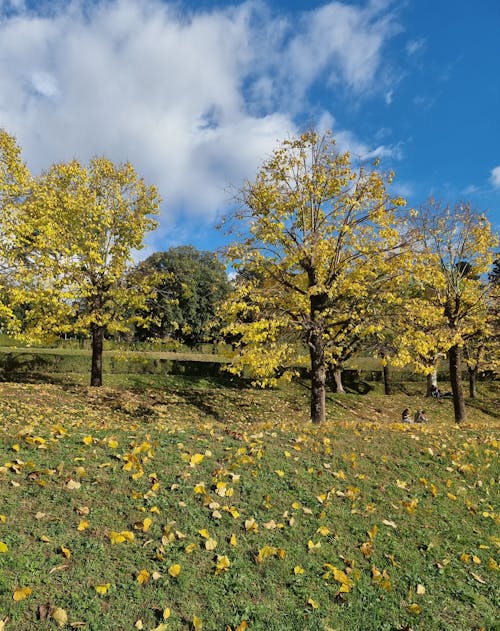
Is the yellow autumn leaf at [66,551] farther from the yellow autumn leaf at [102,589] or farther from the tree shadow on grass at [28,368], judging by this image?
the tree shadow on grass at [28,368]

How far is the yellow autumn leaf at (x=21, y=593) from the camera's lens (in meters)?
3.23

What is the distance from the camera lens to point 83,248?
14867mm

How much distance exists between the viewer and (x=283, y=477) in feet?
19.5

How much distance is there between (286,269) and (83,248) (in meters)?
7.59

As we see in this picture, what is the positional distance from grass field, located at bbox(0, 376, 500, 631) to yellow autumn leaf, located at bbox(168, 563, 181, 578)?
2cm

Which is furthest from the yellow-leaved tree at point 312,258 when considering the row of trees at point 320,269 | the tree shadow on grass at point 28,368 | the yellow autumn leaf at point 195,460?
the tree shadow on grass at point 28,368

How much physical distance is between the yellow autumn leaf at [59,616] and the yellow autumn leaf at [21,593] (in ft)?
0.80

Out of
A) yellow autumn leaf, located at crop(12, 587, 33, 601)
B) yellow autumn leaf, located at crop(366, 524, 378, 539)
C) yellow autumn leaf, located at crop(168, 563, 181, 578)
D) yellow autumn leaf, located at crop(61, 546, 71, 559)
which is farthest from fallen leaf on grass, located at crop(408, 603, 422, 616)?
yellow autumn leaf, located at crop(12, 587, 33, 601)

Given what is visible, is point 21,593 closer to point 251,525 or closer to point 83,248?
point 251,525

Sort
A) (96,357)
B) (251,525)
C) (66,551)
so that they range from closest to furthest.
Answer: (66,551) < (251,525) < (96,357)

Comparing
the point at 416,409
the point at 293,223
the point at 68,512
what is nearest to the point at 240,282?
the point at 293,223

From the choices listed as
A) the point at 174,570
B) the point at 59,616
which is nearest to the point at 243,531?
the point at 174,570

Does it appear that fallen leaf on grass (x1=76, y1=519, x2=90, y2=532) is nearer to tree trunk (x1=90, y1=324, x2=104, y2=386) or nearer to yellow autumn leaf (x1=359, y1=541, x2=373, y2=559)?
yellow autumn leaf (x1=359, y1=541, x2=373, y2=559)

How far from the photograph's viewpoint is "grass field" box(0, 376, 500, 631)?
3551 millimetres
